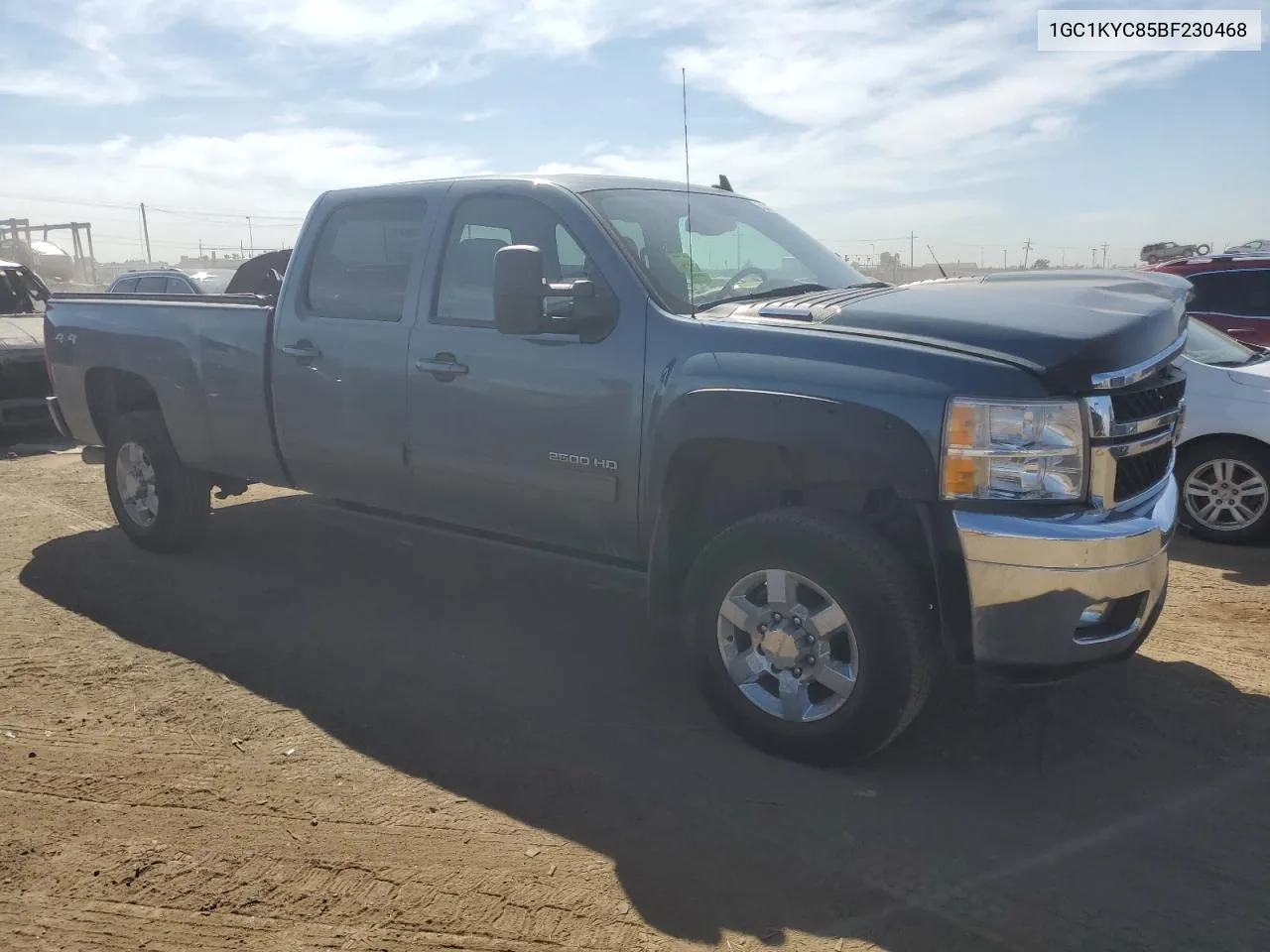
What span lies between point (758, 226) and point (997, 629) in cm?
237

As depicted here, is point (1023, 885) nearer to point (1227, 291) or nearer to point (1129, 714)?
point (1129, 714)

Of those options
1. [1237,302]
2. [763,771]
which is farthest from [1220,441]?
[763,771]

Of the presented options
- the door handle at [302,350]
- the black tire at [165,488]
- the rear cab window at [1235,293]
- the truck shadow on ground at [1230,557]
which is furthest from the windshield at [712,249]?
the rear cab window at [1235,293]

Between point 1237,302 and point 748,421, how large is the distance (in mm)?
7379

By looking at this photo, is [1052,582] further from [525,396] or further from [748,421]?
[525,396]

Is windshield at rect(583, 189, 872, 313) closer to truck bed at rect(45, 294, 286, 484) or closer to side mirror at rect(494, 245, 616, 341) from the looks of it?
side mirror at rect(494, 245, 616, 341)

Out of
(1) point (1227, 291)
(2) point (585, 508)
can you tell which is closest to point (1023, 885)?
(2) point (585, 508)

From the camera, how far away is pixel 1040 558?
3160 mm

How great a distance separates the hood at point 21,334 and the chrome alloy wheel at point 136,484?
4.44 metres

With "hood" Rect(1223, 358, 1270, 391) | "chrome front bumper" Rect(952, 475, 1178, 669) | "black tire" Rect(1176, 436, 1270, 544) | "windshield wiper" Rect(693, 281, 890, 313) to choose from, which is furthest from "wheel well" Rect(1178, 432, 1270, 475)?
"chrome front bumper" Rect(952, 475, 1178, 669)

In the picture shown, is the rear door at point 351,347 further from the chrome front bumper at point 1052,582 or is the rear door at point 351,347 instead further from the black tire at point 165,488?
the chrome front bumper at point 1052,582

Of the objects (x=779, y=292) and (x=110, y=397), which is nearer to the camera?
(x=779, y=292)

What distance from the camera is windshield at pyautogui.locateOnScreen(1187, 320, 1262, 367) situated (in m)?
6.75

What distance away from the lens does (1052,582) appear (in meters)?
3.18
